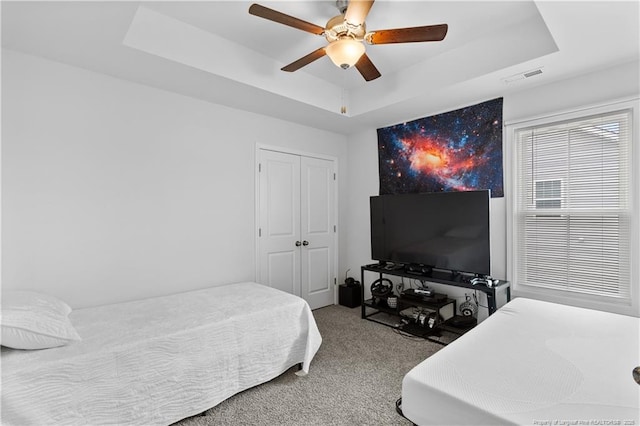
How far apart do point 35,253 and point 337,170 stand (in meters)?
3.31

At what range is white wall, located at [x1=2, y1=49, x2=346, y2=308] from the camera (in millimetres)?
2312

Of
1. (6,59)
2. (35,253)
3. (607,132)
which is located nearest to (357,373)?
(35,253)

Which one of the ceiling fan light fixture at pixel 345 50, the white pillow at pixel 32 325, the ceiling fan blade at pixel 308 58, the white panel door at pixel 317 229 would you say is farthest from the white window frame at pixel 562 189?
the white pillow at pixel 32 325

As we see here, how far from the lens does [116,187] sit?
2.70 m

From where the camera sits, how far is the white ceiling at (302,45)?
6.43ft

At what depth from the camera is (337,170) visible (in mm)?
4523

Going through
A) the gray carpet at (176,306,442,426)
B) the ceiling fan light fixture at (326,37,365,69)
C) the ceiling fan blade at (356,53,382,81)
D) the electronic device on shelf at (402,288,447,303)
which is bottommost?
the gray carpet at (176,306,442,426)

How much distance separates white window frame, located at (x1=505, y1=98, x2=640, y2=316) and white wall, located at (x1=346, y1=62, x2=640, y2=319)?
6cm

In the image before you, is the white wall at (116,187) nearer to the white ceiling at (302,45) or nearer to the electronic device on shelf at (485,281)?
the white ceiling at (302,45)

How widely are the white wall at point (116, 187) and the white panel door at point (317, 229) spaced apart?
0.78 m

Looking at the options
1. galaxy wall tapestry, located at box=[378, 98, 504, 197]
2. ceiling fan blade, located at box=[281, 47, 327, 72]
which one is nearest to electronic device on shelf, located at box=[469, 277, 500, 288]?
galaxy wall tapestry, located at box=[378, 98, 504, 197]

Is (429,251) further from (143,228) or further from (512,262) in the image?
(143,228)

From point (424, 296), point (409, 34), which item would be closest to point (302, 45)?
point (409, 34)

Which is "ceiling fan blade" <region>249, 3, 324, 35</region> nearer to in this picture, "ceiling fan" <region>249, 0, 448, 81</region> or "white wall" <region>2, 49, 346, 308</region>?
"ceiling fan" <region>249, 0, 448, 81</region>
